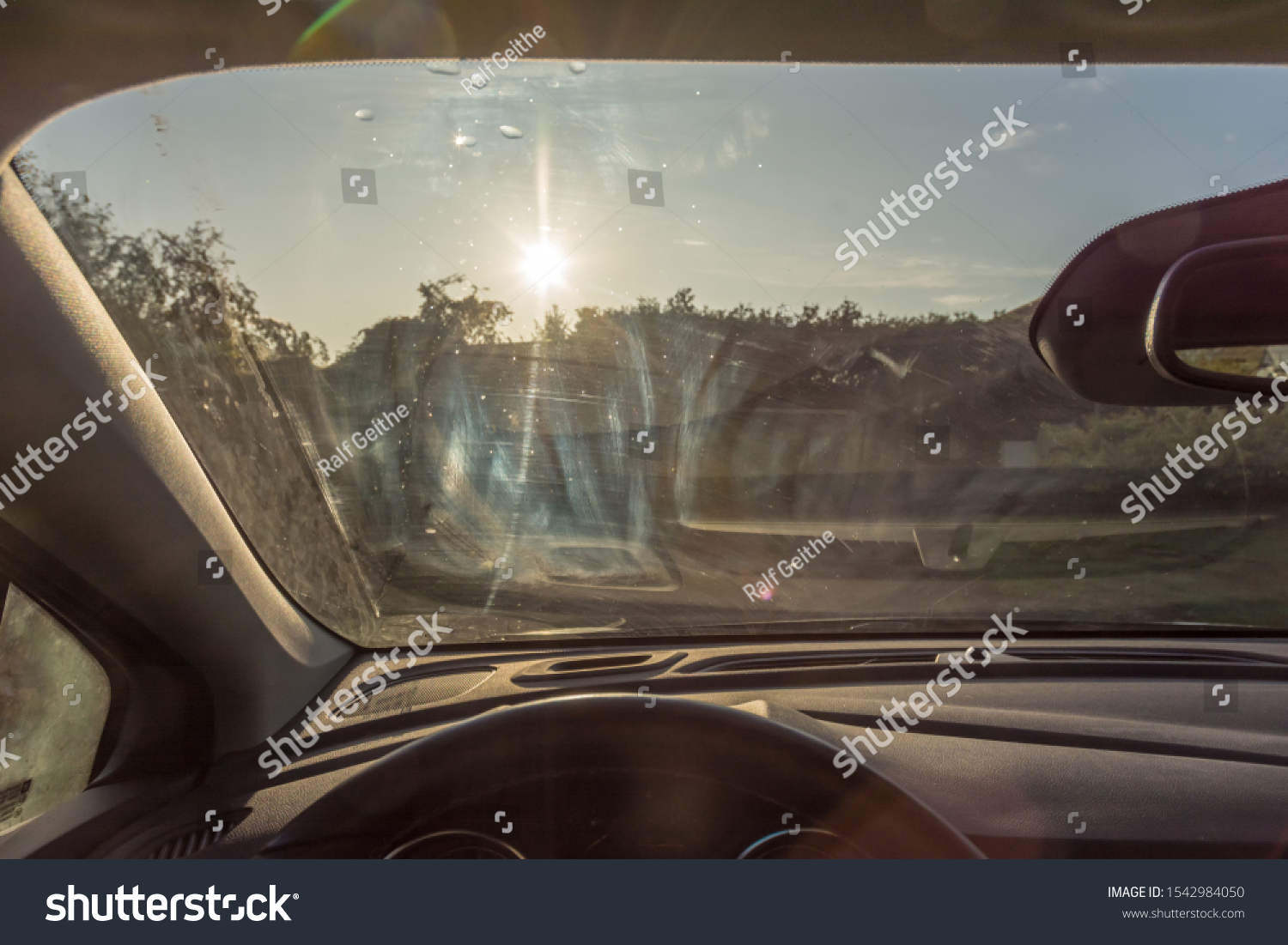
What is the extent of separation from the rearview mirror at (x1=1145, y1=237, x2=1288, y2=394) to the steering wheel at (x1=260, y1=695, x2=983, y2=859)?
1063mm

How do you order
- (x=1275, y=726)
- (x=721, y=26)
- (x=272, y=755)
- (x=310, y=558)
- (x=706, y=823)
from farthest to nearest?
(x=310, y=558) → (x=1275, y=726) → (x=272, y=755) → (x=721, y=26) → (x=706, y=823)

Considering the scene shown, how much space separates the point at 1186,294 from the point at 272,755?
2.71 metres

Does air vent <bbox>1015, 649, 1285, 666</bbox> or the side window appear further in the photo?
air vent <bbox>1015, 649, 1285, 666</bbox>

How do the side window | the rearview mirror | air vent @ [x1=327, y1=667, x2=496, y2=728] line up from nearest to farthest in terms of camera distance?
the rearview mirror < the side window < air vent @ [x1=327, y1=667, x2=496, y2=728]

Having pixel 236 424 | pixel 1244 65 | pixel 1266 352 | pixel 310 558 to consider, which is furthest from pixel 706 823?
pixel 1244 65

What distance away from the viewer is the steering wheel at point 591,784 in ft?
5.51

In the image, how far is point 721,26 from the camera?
2234 mm

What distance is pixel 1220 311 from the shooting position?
1449mm

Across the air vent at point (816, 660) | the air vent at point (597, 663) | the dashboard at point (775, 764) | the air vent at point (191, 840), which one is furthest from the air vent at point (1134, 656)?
the air vent at point (191, 840)

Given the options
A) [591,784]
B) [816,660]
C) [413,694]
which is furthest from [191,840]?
[816,660]

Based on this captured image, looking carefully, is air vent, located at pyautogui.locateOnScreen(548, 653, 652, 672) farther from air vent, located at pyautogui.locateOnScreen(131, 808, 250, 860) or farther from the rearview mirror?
the rearview mirror

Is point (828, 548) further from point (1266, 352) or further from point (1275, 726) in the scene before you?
point (1266, 352)

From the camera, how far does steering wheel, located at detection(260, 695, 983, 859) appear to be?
5.51 ft

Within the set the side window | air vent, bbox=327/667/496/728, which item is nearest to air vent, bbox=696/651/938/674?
air vent, bbox=327/667/496/728
